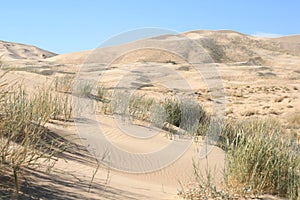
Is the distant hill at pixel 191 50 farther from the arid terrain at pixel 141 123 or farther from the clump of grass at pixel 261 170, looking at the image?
the clump of grass at pixel 261 170

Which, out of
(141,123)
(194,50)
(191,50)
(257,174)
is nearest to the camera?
(257,174)

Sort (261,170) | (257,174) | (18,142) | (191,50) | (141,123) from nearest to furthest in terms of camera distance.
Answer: (257,174), (261,170), (18,142), (141,123), (191,50)

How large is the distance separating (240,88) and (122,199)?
30142 mm

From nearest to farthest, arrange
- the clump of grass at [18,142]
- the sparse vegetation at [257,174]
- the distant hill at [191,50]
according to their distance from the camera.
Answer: the clump of grass at [18,142], the sparse vegetation at [257,174], the distant hill at [191,50]

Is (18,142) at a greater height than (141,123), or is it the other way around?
(18,142)

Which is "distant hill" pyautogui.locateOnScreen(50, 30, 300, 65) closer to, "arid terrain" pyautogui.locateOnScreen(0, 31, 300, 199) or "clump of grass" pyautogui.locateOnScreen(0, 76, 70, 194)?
"arid terrain" pyautogui.locateOnScreen(0, 31, 300, 199)

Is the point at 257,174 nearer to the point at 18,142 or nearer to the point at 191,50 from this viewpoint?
the point at 18,142

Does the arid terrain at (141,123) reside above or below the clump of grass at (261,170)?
below

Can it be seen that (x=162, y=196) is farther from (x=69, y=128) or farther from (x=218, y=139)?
(x=218, y=139)

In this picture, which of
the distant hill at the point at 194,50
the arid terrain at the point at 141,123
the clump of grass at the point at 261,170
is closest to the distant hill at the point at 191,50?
the distant hill at the point at 194,50

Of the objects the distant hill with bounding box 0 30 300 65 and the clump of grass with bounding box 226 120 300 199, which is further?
the distant hill with bounding box 0 30 300 65

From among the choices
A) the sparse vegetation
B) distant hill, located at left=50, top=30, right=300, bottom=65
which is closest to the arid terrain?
the sparse vegetation

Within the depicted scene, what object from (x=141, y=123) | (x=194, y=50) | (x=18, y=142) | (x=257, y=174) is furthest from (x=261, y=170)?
(x=194, y=50)

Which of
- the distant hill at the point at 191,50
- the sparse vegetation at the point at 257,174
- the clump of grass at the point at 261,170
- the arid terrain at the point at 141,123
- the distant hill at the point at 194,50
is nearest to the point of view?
the arid terrain at the point at 141,123
